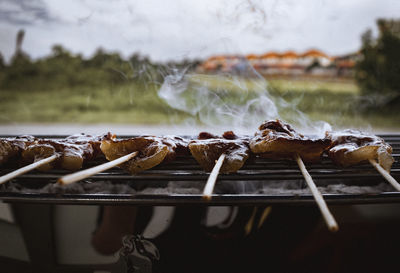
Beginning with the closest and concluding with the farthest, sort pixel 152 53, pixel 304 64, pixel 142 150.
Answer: pixel 142 150
pixel 152 53
pixel 304 64

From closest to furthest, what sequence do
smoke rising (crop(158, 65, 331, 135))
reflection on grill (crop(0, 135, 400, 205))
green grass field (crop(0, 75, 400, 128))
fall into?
reflection on grill (crop(0, 135, 400, 205)), smoke rising (crop(158, 65, 331, 135)), green grass field (crop(0, 75, 400, 128))

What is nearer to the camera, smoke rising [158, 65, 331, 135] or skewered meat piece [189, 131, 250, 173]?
skewered meat piece [189, 131, 250, 173]

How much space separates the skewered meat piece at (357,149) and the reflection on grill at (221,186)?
0.08 metres

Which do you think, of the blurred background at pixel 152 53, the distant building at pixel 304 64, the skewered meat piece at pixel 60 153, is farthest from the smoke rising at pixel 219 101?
the distant building at pixel 304 64

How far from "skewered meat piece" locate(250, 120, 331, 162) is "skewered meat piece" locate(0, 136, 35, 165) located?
1.68 m

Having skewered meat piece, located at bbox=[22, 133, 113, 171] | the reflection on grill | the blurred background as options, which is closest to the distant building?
the blurred background

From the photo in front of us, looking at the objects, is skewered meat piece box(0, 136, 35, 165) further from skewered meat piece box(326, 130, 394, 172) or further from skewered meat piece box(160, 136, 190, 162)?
skewered meat piece box(326, 130, 394, 172)

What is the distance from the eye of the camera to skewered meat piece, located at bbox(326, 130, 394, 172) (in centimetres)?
219

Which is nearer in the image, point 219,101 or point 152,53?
point 219,101

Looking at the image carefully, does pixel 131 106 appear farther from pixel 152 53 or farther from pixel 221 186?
pixel 221 186

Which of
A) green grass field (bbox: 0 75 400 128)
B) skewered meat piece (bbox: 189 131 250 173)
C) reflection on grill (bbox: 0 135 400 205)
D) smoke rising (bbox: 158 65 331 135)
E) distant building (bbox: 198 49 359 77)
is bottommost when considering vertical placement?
reflection on grill (bbox: 0 135 400 205)

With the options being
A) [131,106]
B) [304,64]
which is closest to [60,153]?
[131,106]

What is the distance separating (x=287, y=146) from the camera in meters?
2.21

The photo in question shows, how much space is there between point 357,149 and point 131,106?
9231 millimetres
